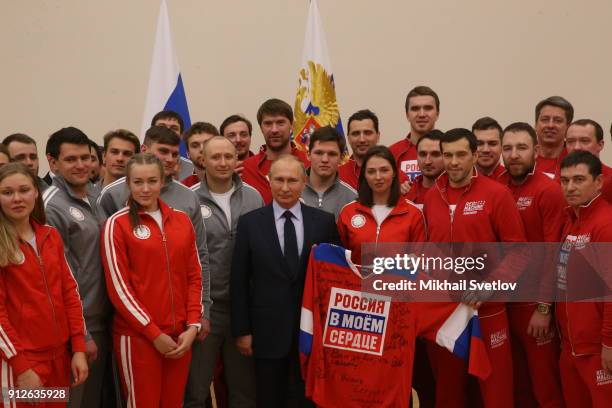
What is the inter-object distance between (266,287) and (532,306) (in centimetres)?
143

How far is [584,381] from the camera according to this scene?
3.38 meters

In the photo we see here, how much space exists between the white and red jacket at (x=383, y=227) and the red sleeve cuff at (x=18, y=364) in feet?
5.25

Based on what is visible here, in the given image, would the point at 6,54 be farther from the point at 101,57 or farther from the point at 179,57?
the point at 179,57

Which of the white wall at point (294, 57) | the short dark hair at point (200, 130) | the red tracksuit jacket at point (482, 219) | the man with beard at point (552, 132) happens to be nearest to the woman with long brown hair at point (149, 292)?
the short dark hair at point (200, 130)

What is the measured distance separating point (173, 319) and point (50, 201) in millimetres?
780

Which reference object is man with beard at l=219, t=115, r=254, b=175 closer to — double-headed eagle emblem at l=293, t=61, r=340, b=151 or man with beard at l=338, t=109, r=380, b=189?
man with beard at l=338, t=109, r=380, b=189

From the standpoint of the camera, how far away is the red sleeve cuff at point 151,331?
3.12 metres

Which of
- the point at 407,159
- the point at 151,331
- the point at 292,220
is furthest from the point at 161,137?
the point at 407,159

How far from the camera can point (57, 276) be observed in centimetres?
294

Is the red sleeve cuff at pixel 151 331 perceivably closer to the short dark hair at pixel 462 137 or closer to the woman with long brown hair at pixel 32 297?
the woman with long brown hair at pixel 32 297

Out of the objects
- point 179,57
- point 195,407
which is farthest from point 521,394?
point 179,57

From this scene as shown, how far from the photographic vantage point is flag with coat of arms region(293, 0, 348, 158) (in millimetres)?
Answer: 5793

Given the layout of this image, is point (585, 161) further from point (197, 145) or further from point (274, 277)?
point (197, 145)

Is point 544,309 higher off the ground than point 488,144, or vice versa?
point 488,144
